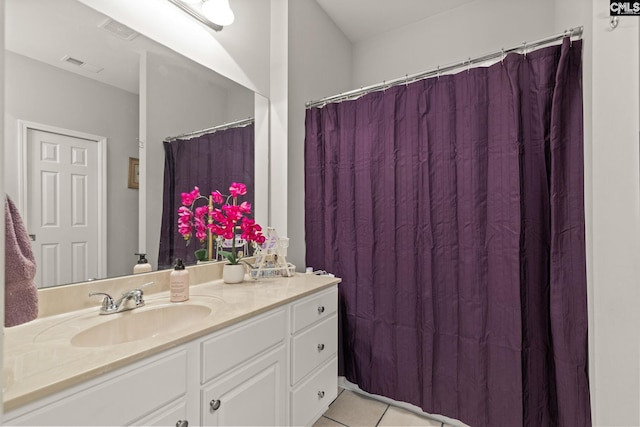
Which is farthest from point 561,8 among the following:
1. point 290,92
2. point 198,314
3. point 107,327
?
point 107,327

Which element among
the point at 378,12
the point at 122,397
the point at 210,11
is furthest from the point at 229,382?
the point at 378,12

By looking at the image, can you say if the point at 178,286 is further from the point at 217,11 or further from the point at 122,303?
the point at 217,11

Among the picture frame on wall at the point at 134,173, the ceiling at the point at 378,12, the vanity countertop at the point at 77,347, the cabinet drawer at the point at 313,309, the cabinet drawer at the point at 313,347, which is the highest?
the ceiling at the point at 378,12

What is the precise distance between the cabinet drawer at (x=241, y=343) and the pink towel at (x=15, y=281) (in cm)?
47

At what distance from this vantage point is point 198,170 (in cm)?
162

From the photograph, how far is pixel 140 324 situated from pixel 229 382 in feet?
1.37

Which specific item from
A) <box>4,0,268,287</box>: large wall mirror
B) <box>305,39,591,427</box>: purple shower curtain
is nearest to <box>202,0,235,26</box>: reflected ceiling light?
<box>4,0,268,287</box>: large wall mirror

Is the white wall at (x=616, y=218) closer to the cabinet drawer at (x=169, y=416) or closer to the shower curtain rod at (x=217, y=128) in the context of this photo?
the cabinet drawer at (x=169, y=416)

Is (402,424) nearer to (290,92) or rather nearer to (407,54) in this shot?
(290,92)

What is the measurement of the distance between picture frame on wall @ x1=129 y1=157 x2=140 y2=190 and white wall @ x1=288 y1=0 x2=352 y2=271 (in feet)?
2.92

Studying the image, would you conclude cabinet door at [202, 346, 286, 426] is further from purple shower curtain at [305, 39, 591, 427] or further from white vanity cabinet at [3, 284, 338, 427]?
purple shower curtain at [305, 39, 591, 427]

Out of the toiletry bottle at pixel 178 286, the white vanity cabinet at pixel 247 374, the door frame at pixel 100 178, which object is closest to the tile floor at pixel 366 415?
the white vanity cabinet at pixel 247 374

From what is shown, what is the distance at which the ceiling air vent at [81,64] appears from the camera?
1126mm

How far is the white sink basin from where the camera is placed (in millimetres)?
1000
